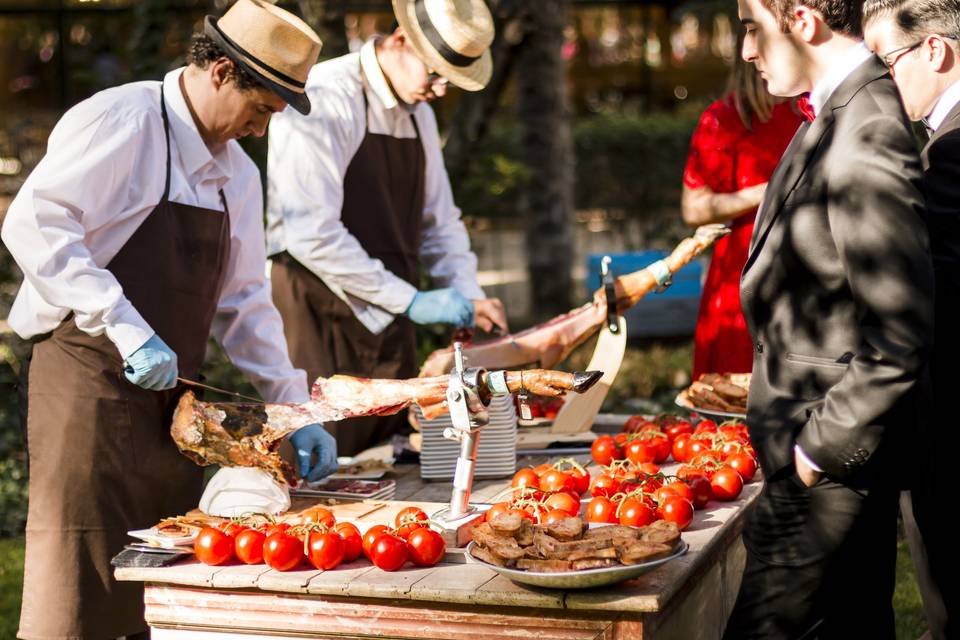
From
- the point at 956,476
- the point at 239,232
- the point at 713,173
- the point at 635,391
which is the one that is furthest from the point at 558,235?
the point at 956,476

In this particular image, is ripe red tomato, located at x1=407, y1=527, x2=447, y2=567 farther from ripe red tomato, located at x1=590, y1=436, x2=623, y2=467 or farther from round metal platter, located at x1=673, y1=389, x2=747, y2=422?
round metal platter, located at x1=673, y1=389, x2=747, y2=422

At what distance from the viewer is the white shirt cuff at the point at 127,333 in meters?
3.13

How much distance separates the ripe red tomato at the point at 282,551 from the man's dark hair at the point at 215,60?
1270 mm

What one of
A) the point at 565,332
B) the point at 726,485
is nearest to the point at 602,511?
the point at 726,485

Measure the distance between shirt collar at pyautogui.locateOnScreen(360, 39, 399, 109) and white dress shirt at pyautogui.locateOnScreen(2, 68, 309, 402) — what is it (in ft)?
2.94

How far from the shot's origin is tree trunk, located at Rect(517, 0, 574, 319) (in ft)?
31.3

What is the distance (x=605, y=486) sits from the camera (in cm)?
323

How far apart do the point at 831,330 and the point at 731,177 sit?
228 cm

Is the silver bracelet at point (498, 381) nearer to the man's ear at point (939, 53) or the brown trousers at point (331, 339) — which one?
the man's ear at point (939, 53)

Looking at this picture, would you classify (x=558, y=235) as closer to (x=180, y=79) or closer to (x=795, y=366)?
(x=180, y=79)

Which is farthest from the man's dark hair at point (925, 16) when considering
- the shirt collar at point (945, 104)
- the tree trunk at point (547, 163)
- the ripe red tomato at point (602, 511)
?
the tree trunk at point (547, 163)

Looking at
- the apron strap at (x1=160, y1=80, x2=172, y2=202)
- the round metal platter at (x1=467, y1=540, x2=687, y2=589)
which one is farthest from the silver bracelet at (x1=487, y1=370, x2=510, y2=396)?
the apron strap at (x1=160, y1=80, x2=172, y2=202)

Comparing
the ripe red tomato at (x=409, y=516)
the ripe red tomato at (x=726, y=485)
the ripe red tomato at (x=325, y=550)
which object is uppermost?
the ripe red tomato at (x=325, y=550)

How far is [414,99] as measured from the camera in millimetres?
4391
